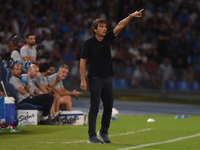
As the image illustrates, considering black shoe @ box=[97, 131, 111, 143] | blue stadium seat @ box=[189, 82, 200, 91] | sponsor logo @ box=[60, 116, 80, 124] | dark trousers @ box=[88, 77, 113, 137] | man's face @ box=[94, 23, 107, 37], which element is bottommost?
blue stadium seat @ box=[189, 82, 200, 91]

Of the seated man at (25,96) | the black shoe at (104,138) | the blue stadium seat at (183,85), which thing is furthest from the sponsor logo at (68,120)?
the blue stadium seat at (183,85)

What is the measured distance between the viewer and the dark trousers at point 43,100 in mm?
11328

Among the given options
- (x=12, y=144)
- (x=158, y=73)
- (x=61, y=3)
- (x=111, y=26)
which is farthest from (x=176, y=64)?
(x=12, y=144)

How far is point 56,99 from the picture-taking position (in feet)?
39.5

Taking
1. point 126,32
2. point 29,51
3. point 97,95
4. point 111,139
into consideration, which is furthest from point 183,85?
point 97,95

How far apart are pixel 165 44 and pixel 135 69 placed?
136 inches

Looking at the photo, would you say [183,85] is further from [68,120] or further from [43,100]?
[43,100]

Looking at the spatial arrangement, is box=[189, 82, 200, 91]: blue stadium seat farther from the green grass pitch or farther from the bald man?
the bald man

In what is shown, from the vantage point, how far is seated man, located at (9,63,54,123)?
37.2 ft

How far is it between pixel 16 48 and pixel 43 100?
2464 millimetres

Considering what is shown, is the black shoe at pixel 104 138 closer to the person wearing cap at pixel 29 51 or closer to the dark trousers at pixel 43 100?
the dark trousers at pixel 43 100

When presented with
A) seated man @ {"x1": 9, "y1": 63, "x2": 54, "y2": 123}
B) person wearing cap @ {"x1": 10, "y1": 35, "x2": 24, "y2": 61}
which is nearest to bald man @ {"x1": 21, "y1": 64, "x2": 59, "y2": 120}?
seated man @ {"x1": 9, "y1": 63, "x2": 54, "y2": 123}

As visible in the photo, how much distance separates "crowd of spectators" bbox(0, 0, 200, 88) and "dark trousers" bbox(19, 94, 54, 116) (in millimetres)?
7469

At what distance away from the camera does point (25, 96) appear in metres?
11.6
